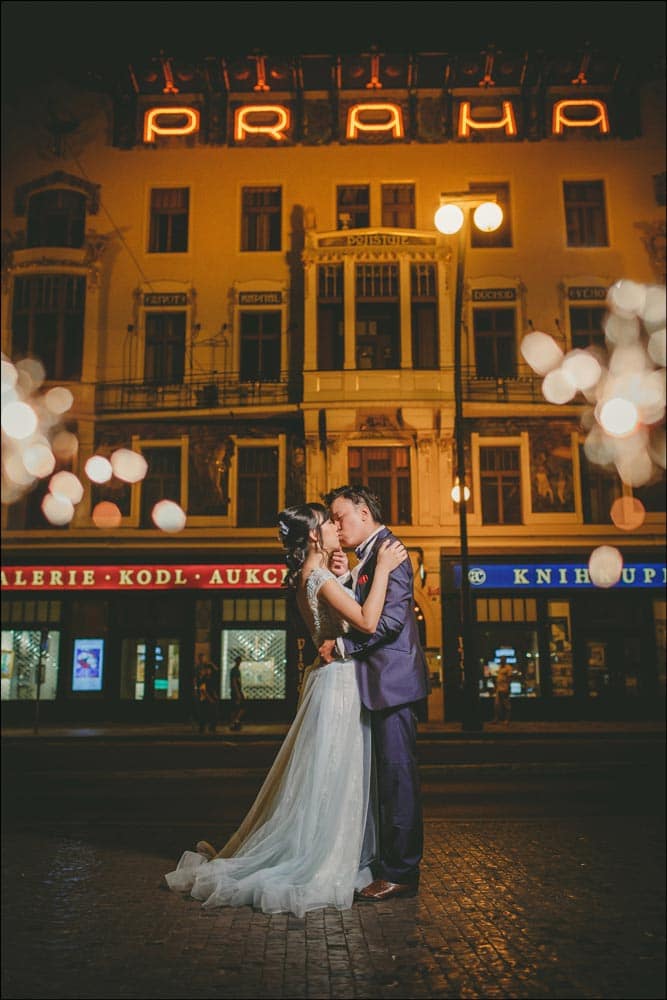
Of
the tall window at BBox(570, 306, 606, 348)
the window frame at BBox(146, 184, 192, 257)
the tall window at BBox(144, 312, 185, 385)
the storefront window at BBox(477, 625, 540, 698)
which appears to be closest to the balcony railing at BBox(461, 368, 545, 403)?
the tall window at BBox(570, 306, 606, 348)

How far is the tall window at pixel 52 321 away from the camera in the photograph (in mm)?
23891

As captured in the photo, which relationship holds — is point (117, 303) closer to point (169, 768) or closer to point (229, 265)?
point (229, 265)

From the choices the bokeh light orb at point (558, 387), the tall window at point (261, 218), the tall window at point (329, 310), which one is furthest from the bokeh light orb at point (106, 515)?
the bokeh light orb at point (558, 387)

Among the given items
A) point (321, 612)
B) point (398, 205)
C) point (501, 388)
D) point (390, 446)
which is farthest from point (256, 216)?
point (321, 612)

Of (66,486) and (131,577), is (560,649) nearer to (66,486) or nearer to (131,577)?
(131,577)

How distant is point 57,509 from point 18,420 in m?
2.91

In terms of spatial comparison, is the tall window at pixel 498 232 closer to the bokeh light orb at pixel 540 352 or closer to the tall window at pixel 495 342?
the tall window at pixel 495 342

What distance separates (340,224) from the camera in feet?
79.3

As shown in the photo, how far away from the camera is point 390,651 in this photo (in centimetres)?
416

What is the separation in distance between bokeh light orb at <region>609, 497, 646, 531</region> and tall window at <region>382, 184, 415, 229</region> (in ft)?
33.1

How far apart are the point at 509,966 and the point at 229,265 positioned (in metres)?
23.5

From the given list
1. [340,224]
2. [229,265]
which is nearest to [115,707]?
[229,265]

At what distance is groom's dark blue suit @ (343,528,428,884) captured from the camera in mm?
4070

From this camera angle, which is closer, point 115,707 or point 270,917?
point 270,917
